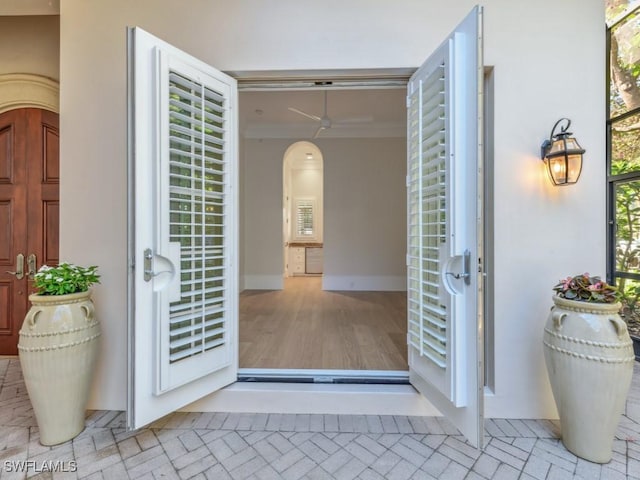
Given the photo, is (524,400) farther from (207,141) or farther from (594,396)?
(207,141)

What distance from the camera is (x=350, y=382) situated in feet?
7.25

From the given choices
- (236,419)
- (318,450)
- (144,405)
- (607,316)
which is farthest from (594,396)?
(144,405)

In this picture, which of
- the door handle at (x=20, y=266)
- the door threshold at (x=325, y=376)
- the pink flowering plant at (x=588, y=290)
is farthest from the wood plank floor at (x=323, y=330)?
the door handle at (x=20, y=266)

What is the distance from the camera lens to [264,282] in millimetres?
6148

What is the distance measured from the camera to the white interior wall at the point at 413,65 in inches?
79.8

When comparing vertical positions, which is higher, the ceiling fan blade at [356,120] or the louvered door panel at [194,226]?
the ceiling fan blade at [356,120]

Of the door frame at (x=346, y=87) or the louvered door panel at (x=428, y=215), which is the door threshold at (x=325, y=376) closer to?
the door frame at (x=346, y=87)

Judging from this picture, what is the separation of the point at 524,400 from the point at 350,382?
1169 millimetres

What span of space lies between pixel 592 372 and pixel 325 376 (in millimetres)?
1581

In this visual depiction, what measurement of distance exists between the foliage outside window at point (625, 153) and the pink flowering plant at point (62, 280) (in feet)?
15.5

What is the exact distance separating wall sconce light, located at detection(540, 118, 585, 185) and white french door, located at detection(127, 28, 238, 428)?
2114 mm

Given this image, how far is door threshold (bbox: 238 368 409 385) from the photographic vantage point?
2.21 meters

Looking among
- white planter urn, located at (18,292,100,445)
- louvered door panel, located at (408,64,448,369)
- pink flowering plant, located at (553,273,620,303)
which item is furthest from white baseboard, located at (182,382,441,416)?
pink flowering plant, located at (553,273,620,303)

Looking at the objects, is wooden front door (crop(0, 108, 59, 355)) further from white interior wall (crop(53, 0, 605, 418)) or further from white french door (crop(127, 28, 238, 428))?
white french door (crop(127, 28, 238, 428))
